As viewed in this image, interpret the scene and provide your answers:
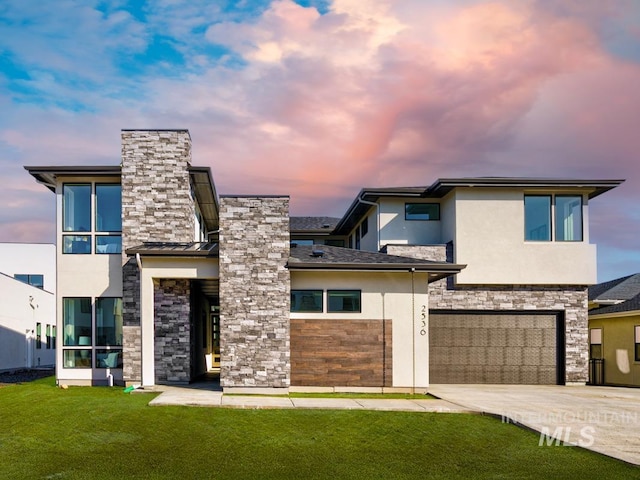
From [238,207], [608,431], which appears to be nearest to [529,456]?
[608,431]

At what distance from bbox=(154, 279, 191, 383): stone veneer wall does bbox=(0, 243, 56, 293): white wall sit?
32.7 meters

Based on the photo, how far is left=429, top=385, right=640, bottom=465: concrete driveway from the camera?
430 inches

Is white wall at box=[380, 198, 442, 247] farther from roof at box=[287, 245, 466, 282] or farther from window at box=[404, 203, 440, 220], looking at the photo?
roof at box=[287, 245, 466, 282]

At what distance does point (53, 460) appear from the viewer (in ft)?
30.9

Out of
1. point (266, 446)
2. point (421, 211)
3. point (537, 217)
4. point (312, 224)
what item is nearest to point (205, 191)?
point (421, 211)

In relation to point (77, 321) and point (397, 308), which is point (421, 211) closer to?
point (397, 308)

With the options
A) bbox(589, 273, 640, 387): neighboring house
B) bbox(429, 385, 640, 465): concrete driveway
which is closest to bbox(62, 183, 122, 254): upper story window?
bbox(429, 385, 640, 465): concrete driveway

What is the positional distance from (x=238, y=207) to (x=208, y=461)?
856cm

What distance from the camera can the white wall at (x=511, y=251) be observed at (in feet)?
72.8

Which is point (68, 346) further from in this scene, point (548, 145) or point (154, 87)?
point (548, 145)

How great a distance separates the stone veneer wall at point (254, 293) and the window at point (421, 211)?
860 centimetres

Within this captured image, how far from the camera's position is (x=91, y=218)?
19.5 m

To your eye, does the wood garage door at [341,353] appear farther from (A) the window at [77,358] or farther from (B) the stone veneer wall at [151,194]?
(A) the window at [77,358]

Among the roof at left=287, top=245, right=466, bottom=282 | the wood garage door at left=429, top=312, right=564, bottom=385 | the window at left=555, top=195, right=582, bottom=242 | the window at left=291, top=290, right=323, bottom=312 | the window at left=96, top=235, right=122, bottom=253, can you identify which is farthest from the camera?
the window at left=555, top=195, right=582, bottom=242
